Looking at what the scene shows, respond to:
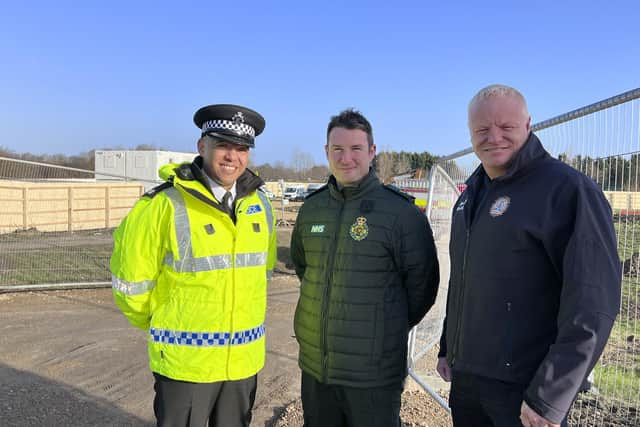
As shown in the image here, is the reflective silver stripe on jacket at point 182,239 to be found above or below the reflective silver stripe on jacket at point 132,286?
above

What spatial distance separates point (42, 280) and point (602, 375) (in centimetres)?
1056

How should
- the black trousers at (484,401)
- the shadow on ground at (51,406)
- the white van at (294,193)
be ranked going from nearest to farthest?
the black trousers at (484,401) < the shadow on ground at (51,406) < the white van at (294,193)

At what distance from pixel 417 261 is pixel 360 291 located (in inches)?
15.4

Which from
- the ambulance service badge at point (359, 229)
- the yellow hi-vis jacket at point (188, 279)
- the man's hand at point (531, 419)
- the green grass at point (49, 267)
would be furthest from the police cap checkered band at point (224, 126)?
the green grass at point (49, 267)

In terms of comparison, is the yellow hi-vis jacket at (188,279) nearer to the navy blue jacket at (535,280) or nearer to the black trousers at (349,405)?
the black trousers at (349,405)

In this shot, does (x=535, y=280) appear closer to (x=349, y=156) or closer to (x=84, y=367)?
(x=349, y=156)

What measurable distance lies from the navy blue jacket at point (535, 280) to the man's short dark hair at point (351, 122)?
0.81m

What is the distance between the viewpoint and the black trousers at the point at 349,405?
2674 mm

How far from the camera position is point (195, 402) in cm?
263

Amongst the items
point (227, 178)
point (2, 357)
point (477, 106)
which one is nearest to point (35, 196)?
point (2, 357)

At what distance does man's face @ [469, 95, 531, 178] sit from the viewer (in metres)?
2.14

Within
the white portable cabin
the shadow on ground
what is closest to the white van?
the white portable cabin

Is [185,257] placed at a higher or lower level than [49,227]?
higher

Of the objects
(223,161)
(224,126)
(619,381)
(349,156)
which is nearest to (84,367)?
(223,161)
